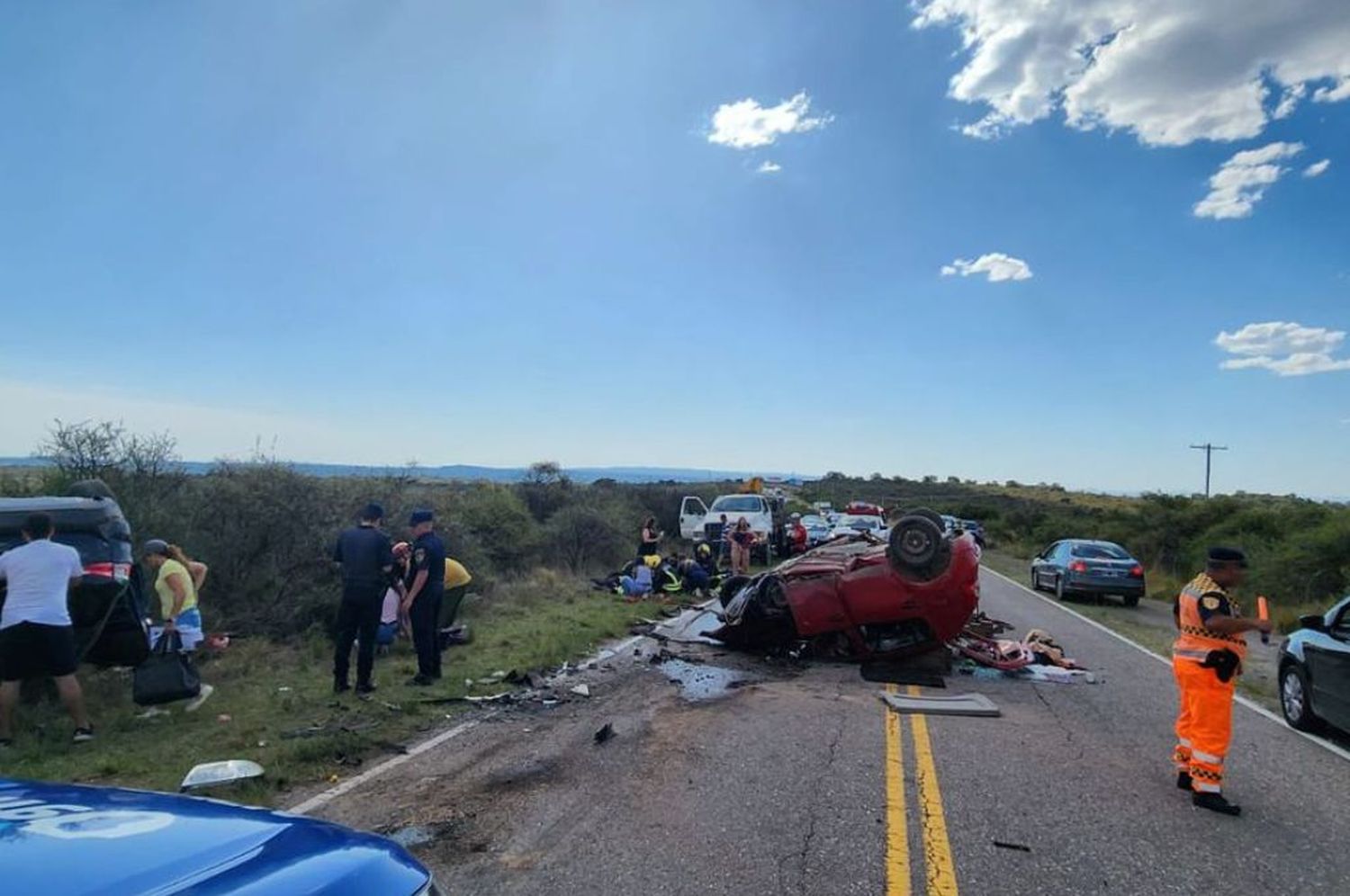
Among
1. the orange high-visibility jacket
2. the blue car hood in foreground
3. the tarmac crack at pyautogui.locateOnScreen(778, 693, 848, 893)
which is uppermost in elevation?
the orange high-visibility jacket

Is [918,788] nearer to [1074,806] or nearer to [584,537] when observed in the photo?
[1074,806]

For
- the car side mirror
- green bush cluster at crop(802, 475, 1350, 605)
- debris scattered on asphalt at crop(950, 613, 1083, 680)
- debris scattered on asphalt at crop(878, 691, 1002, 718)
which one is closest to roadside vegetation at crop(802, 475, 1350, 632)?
green bush cluster at crop(802, 475, 1350, 605)

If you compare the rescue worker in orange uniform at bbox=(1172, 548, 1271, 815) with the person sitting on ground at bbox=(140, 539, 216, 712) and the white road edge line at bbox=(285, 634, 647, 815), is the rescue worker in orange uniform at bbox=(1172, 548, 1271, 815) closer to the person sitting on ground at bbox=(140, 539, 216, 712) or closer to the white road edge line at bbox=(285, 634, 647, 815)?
the white road edge line at bbox=(285, 634, 647, 815)

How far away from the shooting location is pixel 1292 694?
820 centimetres

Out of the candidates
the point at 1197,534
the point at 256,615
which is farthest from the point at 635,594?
the point at 1197,534

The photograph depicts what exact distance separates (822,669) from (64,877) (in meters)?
9.00

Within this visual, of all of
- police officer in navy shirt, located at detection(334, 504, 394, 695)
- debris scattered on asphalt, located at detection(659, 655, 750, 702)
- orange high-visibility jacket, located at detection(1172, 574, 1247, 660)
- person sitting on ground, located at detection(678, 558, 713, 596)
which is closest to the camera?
orange high-visibility jacket, located at detection(1172, 574, 1247, 660)

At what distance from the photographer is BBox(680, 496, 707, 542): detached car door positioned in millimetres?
27216

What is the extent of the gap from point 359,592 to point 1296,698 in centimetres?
884

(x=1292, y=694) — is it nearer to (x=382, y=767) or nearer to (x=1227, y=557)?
(x=1227, y=557)

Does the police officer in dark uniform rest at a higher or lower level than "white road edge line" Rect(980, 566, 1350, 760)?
higher

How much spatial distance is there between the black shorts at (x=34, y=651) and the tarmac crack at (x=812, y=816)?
235 inches

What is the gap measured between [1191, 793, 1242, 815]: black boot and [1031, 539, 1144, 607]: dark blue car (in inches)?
655

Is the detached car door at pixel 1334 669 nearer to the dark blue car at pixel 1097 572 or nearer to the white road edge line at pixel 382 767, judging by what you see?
the white road edge line at pixel 382 767
